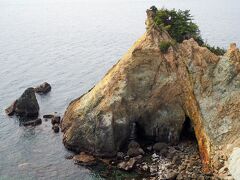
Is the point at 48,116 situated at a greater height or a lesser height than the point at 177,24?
lesser

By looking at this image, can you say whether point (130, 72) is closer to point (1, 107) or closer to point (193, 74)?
point (193, 74)

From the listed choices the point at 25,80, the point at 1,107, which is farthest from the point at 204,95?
the point at 25,80

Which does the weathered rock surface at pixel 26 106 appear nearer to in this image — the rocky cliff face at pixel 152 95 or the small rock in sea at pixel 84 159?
the rocky cliff face at pixel 152 95

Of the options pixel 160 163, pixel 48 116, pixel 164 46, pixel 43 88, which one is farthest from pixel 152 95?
pixel 43 88

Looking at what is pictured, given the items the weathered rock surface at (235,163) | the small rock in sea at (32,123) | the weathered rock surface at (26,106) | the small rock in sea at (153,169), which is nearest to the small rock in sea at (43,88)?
the weathered rock surface at (26,106)

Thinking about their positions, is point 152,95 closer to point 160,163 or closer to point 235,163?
point 160,163

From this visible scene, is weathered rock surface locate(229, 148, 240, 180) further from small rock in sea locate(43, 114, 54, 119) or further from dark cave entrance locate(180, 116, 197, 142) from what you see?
small rock in sea locate(43, 114, 54, 119)
